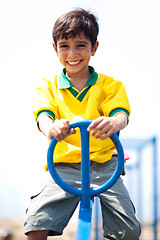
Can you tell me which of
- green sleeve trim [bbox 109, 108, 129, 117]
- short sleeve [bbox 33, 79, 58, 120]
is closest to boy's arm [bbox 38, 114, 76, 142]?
short sleeve [bbox 33, 79, 58, 120]

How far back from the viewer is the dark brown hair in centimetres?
207

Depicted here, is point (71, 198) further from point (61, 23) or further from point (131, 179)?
point (131, 179)

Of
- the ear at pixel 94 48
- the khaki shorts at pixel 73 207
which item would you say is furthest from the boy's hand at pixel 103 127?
the ear at pixel 94 48

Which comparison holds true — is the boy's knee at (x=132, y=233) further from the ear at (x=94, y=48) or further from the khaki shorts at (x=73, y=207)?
the ear at (x=94, y=48)

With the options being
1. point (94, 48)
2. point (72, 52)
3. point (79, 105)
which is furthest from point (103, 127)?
point (94, 48)

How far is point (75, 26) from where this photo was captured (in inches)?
81.7

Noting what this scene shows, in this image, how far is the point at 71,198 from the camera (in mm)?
1928

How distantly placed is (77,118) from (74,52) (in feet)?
1.11

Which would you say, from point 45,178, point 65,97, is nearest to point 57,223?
point 45,178

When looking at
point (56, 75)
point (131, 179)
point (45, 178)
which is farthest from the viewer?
point (131, 179)

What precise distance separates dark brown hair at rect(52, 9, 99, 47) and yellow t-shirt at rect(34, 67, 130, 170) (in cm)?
23

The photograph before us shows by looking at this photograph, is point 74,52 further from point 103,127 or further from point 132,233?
point 132,233

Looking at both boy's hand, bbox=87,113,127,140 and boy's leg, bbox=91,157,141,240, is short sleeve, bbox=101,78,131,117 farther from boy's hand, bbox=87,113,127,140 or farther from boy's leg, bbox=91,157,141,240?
boy's leg, bbox=91,157,141,240

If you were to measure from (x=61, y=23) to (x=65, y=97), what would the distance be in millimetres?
390
